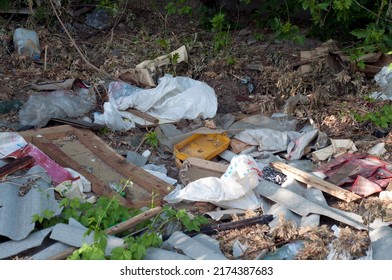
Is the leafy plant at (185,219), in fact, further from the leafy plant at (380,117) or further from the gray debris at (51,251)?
the leafy plant at (380,117)

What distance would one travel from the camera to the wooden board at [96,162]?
5469mm

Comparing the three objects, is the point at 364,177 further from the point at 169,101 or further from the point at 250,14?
the point at 250,14

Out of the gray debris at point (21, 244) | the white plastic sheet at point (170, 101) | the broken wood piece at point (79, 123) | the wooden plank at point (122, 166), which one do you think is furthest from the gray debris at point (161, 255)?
the white plastic sheet at point (170, 101)

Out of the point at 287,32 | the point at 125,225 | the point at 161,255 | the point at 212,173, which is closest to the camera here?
the point at 161,255

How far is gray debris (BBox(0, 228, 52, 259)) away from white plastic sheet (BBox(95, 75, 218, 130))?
2.55 metres

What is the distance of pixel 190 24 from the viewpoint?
8914mm

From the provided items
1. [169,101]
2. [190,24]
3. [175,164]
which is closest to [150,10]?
[190,24]

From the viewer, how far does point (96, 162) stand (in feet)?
19.6

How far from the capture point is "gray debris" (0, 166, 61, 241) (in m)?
4.41

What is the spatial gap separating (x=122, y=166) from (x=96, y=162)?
0.26 metres

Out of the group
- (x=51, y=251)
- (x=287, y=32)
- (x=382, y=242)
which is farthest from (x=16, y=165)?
(x=287, y=32)

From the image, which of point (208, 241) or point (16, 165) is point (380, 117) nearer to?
point (208, 241)

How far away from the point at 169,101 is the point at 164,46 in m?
1.38

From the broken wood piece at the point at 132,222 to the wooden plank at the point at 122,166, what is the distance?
699mm
